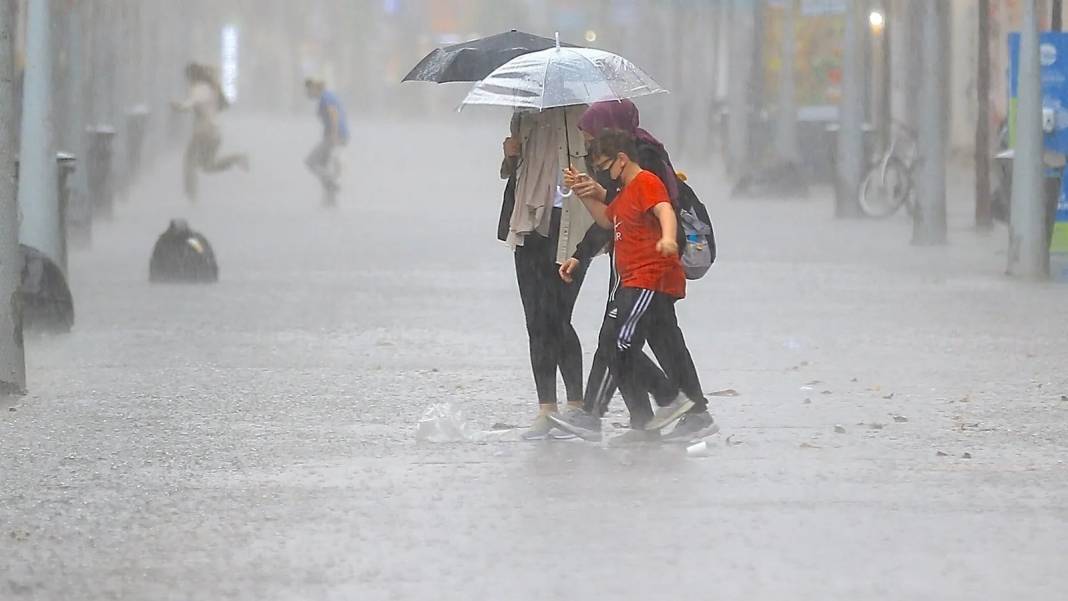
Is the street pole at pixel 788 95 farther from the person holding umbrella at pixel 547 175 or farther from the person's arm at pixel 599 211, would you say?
the person's arm at pixel 599 211

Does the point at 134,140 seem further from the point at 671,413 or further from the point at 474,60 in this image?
the point at 671,413

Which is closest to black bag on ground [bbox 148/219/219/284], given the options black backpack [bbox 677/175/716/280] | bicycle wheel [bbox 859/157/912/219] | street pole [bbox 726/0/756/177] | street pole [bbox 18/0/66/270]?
street pole [bbox 18/0/66/270]

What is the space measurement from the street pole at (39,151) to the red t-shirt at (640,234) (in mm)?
7767

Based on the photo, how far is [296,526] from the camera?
802cm

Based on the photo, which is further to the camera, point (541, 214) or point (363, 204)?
point (363, 204)

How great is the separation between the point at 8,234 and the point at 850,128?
19.7 meters

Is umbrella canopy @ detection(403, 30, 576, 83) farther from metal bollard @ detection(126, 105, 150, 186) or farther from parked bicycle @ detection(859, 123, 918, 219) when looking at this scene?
metal bollard @ detection(126, 105, 150, 186)

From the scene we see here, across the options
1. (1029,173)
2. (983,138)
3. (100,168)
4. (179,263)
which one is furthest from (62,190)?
(983,138)

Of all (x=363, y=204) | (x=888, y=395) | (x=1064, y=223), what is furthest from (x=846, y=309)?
(x=363, y=204)

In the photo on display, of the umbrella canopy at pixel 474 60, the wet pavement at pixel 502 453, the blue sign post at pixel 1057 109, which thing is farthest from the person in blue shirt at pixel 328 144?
the umbrella canopy at pixel 474 60

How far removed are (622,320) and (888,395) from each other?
2.48 meters

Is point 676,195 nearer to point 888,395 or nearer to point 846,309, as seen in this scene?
point 888,395

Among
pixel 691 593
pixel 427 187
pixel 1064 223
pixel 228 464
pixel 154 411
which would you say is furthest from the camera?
pixel 427 187

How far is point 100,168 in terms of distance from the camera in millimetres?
28422
